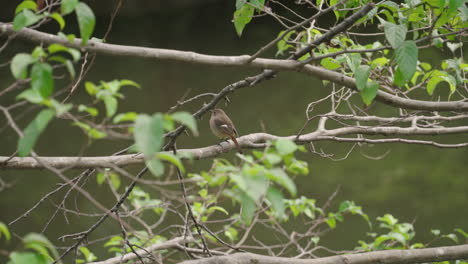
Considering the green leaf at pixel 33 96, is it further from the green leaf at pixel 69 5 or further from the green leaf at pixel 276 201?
the green leaf at pixel 276 201

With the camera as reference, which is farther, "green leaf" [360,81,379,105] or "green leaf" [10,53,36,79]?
"green leaf" [360,81,379,105]

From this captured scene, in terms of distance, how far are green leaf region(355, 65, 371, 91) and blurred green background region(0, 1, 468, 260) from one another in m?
3.32

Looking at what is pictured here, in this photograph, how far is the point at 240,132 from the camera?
5156 mm

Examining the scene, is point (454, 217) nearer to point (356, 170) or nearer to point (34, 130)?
point (356, 170)

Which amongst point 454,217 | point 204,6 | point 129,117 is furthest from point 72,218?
point 129,117

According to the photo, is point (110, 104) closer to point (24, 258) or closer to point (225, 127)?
point (24, 258)

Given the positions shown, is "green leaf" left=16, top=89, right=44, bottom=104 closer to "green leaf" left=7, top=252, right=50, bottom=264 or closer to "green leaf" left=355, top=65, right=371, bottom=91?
"green leaf" left=7, top=252, right=50, bottom=264

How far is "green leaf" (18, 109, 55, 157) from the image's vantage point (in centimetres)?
94

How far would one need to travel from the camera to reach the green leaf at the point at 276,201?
1.01 m

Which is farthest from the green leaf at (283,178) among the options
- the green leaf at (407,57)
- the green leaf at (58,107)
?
the green leaf at (407,57)

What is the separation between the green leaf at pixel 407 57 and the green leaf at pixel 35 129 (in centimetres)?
86

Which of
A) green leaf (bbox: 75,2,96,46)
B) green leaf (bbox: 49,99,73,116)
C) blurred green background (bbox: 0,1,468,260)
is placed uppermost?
green leaf (bbox: 75,2,96,46)

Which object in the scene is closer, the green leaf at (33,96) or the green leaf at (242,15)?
the green leaf at (33,96)

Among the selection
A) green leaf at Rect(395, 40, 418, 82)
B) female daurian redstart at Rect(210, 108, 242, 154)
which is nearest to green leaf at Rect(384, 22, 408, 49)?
green leaf at Rect(395, 40, 418, 82)
